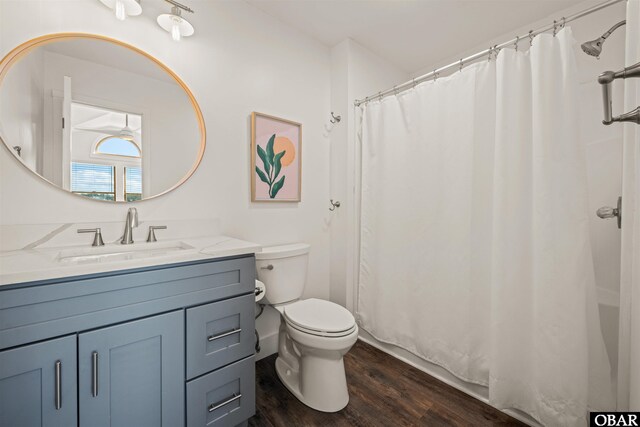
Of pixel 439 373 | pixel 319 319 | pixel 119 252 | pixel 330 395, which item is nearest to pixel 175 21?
pixel 119 252

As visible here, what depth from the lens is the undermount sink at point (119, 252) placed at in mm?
1079

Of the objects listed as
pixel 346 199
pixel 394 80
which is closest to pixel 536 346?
pixel 346 199

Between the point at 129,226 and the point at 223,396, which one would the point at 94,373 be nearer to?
the point at 223,396

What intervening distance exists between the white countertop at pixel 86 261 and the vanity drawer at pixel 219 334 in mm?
223

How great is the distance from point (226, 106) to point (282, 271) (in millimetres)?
1101

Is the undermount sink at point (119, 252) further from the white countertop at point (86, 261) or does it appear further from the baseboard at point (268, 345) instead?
the baseboard at point (268, 345)

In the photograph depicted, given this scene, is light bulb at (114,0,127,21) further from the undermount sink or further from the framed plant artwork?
the undermount sink

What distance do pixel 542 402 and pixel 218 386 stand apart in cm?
149

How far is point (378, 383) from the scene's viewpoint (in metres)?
1.61

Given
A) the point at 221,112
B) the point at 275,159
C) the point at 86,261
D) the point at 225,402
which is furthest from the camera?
the point at 275,159

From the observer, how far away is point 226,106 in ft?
5.40

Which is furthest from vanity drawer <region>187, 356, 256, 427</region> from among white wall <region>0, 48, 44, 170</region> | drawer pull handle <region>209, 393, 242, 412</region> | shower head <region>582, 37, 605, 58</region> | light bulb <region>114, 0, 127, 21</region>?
shower head <region>582, 37, 605, 58</region>

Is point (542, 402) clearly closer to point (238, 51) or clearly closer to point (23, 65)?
point (238, 51)

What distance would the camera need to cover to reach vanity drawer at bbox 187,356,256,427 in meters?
1.08
